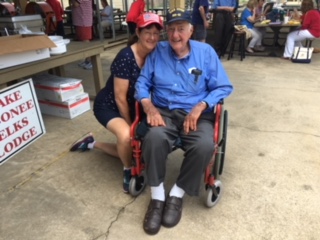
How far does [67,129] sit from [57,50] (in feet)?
2.43

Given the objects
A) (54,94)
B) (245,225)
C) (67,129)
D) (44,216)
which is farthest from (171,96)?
(54,94)

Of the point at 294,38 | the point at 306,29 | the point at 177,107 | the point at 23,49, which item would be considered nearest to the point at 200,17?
the point at 294,38

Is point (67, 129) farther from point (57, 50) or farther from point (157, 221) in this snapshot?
point (157, 221)

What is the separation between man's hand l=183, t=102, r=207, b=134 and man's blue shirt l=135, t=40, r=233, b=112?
74 mm

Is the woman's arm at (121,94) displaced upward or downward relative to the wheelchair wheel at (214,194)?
upward

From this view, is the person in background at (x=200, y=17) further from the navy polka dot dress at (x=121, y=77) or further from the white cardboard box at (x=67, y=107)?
the navy polka dot dress at (x=121, y=77)

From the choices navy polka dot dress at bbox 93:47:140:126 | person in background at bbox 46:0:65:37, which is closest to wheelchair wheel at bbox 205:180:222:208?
navy polka dot dress at bbox 93:47:140:126

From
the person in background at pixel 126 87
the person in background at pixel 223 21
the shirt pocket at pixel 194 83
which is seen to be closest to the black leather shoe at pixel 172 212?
the person in background at pixel 126 87

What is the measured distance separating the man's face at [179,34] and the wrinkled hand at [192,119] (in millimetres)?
376

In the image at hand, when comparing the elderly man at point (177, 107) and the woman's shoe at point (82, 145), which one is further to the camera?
the woman's shoe at point (82, 145)

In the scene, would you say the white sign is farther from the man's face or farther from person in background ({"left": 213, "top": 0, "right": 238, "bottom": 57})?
person in background ({"left": 213, "top": 0, "right": 238, "bottom": 57})

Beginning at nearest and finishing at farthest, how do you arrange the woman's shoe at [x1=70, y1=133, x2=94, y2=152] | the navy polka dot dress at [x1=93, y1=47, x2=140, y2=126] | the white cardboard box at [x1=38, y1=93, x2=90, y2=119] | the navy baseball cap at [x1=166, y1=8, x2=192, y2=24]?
1. the navy baseball cap at [x1=166, y1=8, x2=192, y2=24]
2. the navy polka dot dress at [x1=93, y1=47, x2=140, y2=126]
3. the woman's shoe at [x1=70, y1=133, x2=94, y2=152]
4. the white cardboard box at [x1=38, y1=93, x2=90, y2=119]

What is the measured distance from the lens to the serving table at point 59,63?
2.31 meters

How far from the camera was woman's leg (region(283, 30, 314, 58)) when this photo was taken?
5.32 meters
